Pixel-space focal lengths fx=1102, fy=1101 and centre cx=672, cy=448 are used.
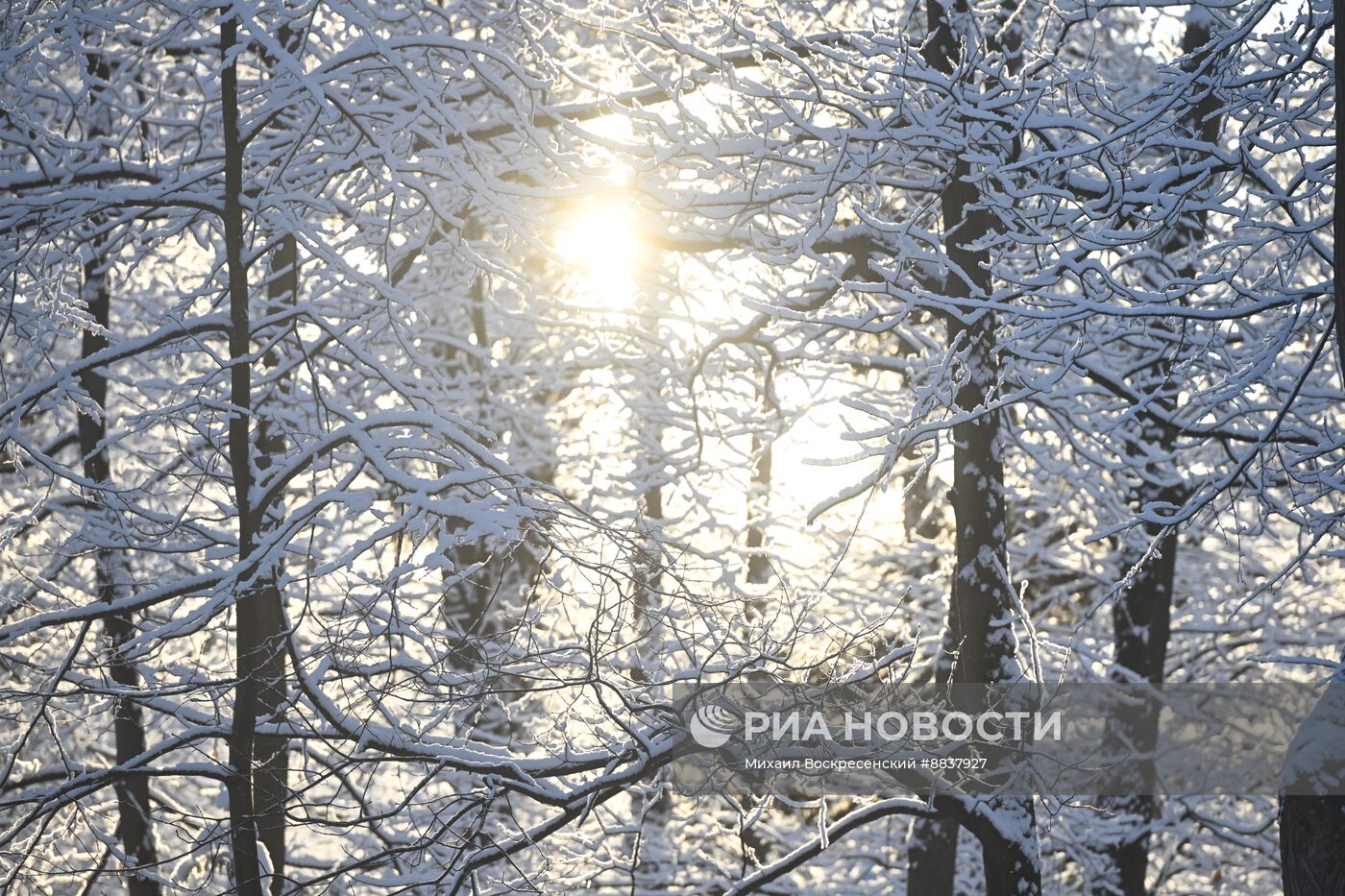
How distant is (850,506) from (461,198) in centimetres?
503

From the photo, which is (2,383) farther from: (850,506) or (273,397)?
(850,506)

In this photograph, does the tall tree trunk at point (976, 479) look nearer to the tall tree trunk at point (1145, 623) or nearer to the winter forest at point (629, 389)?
the winter forest at point (629, 389)

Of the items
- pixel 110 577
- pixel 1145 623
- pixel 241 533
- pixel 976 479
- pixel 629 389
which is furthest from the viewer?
pixel 629 389

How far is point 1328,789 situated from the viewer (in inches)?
175

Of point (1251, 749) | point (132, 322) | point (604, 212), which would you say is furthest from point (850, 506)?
point (132, 322)

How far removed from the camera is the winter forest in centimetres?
495

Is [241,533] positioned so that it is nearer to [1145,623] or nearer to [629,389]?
[629,389]

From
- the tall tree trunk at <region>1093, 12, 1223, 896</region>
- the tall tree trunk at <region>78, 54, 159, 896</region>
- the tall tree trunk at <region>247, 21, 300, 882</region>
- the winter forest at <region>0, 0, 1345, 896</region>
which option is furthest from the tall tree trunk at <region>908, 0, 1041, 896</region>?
the tall tree trunk at <region>78, 54, 159, 896</region>

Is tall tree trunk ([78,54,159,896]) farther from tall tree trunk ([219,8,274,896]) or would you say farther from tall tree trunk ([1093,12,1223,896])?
tall tree trunk ([1093,12,1223,896])

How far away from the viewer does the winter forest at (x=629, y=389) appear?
495 centimetres

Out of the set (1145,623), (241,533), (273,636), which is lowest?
(273,636)

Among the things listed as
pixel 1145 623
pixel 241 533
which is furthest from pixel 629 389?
pixel 241 533

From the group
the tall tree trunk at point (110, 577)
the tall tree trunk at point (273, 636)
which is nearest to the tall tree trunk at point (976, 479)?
the tall tree trunk at point (273, 636)

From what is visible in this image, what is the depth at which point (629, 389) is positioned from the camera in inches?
489
